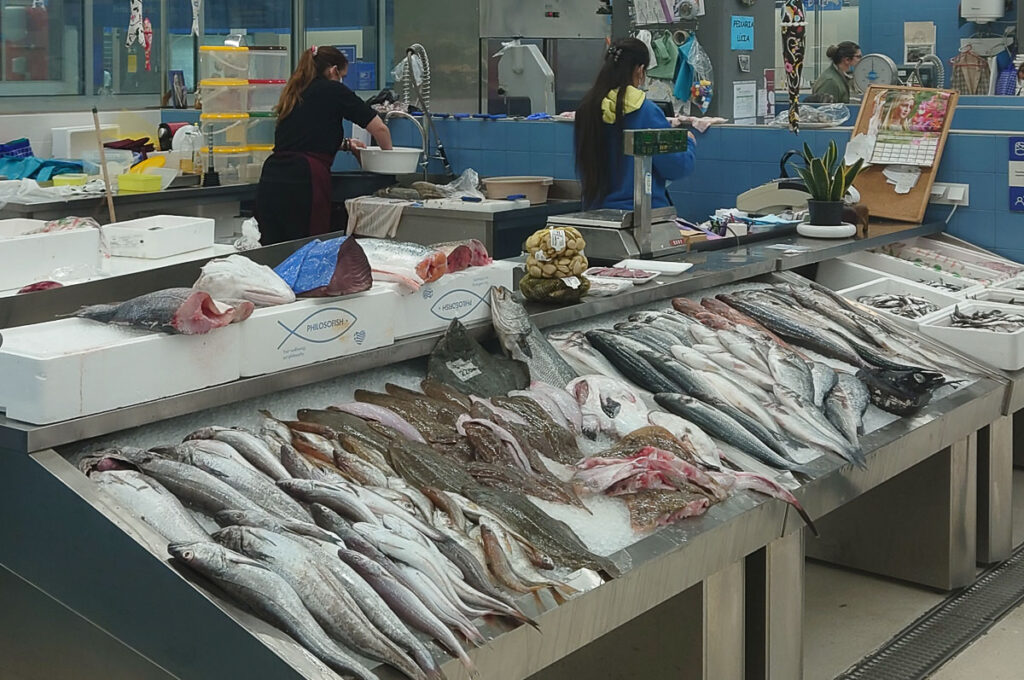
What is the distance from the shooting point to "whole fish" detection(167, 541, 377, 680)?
2.07m

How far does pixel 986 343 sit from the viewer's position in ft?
14.4

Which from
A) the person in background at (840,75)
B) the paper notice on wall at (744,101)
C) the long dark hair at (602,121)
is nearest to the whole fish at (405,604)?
the long dark hair at (602,121)

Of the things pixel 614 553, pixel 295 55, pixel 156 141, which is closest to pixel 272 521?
pixel 614 553

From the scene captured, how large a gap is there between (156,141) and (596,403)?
5.44 meters

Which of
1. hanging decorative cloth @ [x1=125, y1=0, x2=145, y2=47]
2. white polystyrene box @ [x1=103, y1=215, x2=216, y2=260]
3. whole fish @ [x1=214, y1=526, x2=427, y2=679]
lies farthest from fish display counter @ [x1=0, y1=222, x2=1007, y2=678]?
hanging decorative cloth @ [x1=125, y1=0, x2=145, y2=47]

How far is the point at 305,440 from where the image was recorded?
2715mm

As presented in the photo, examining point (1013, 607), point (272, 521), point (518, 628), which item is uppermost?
point (272, 521)

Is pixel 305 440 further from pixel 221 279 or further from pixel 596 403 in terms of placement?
pixel 596 403

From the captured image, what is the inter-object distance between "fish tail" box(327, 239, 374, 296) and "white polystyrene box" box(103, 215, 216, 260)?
1975 mm

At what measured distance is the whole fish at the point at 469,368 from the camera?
10.5 feet

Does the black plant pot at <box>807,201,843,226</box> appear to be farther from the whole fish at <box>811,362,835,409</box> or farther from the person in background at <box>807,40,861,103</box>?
the person in background at <box>807,40,861,103</box>

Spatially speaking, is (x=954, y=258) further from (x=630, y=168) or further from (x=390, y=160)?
(x=390, y=160)

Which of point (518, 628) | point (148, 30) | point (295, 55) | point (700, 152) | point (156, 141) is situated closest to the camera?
point (518, 628)

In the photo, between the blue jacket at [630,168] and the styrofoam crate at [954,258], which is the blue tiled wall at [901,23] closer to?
the styrofoam crate at [954,258]
